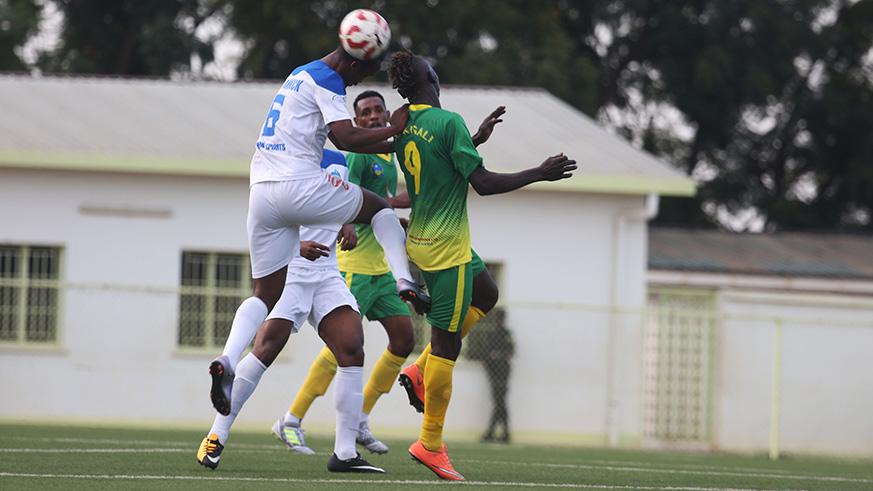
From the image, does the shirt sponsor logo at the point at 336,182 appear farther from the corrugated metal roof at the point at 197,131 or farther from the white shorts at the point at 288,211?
the corrugated metal roof at the point at 197,131

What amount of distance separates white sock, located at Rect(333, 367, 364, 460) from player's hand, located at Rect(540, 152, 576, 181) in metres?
1.43

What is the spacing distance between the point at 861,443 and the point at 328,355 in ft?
34.2

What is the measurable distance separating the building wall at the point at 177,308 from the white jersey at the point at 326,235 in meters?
7.00

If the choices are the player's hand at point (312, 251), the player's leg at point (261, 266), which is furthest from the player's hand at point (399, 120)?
the player's hand at point (312, 251)

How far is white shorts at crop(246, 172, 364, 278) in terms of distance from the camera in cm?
567

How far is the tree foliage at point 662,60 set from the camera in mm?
26141

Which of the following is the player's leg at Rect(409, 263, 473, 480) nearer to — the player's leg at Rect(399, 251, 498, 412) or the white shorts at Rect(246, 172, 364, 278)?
the player's leg at Rect(399, 251, 498, 412)

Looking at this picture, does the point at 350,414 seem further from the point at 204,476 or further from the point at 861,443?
the point at 861,443

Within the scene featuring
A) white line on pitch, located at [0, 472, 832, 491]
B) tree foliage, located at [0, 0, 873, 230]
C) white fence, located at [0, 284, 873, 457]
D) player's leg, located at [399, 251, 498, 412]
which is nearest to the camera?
white line on pitch, located at [0, 472, 832, 491]

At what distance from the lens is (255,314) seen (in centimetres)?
587

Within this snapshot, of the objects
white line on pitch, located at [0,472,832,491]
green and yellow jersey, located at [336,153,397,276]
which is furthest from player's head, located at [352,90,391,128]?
white line on pitch, located at [0,472,832,491]

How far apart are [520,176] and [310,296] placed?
67.9 inches

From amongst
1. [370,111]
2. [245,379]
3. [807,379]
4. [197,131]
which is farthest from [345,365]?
[197,131]

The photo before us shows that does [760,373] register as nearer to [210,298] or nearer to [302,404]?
[210,298]
